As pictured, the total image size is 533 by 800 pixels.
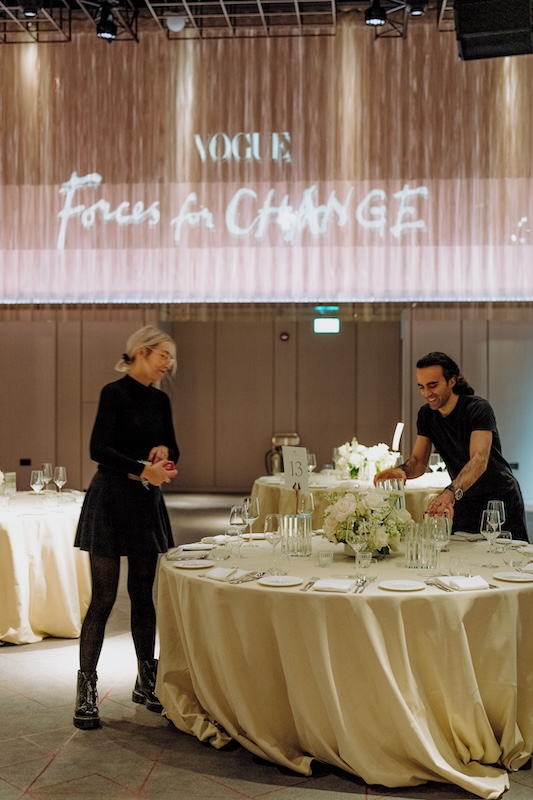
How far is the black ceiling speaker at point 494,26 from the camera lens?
678 cm

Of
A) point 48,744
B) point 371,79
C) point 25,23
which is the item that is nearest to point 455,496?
point 48,744

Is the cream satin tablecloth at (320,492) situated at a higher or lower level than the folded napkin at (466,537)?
lower

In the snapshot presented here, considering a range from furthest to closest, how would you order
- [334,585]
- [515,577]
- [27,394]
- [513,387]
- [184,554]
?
[27,394], [513,387], [184,554], [515,577], [334,585]

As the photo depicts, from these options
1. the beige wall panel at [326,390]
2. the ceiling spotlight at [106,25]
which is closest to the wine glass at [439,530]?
the ceiling spotlight at [106,25]

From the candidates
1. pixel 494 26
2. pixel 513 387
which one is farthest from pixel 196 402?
pixel 494 26

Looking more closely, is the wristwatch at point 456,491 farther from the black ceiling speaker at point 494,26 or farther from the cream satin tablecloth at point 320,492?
the black ceiling speaker at point 494,26

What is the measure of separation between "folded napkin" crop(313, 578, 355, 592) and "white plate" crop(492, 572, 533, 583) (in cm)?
56

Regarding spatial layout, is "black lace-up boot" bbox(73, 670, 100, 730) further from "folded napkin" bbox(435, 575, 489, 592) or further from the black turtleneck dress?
"folded napkin" bbox(435, 575, 489, 592)

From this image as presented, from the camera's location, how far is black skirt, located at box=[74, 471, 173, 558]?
12.3 ft

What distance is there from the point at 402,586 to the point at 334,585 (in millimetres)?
237

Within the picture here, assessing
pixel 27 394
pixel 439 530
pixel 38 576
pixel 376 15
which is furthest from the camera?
pixel 27 394

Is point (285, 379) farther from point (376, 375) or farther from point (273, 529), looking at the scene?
point (273, 529)

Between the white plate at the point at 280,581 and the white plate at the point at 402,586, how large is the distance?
→ 0.98 feet

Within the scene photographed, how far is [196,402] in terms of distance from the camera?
13.5 meters
